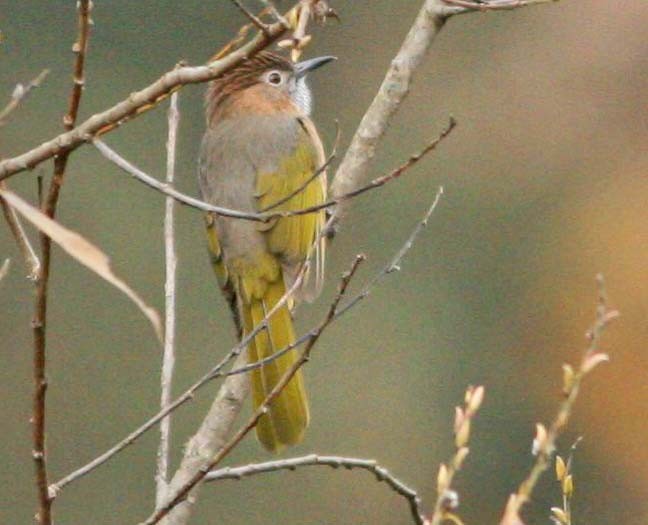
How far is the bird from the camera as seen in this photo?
661 centimetres

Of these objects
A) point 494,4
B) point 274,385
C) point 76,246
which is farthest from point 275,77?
point 76,246

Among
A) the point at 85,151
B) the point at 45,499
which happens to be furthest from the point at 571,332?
the point at 45,499

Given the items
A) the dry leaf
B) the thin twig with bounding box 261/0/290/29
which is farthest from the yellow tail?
the dry leaf

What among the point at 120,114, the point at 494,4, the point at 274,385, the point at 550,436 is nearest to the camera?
the point at 550,436

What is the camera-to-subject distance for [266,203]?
288 inches

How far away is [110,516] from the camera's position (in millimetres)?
20031

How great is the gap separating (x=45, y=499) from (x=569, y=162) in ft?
70.6

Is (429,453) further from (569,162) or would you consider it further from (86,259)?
(86,259)

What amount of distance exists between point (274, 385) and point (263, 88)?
1832 millimetres

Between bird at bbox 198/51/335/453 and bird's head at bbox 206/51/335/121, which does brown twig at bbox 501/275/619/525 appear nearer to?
bird at bbox 198/51/335/453

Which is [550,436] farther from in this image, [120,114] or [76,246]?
[120,114]

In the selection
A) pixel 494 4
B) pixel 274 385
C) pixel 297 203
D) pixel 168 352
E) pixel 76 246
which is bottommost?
pixel 274 385

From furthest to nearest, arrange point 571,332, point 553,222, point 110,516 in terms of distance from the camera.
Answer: point 553,222
point 571,332
point 110,516

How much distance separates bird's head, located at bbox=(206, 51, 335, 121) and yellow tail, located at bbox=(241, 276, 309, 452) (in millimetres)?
1171
